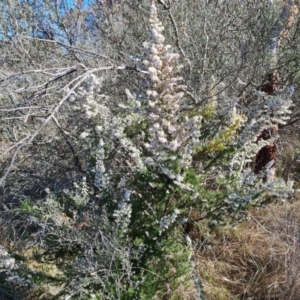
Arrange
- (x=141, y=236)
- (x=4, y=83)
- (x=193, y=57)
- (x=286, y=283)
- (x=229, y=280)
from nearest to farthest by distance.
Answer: (x=4, y=83)
(x=141, y=236)
(x=286, y=283)
(x=229, y=280)
(x=193, y=57)

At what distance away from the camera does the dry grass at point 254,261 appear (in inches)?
122

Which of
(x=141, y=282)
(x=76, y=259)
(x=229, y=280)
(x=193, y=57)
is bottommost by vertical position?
(x=229, y=280)

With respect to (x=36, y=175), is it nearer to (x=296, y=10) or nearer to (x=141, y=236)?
(x=141, y=236)

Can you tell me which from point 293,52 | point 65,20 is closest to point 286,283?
point 293,52

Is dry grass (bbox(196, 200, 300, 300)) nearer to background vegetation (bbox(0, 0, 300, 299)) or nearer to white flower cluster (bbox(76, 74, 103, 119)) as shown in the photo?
background vegetation (bbox(0, 0, 300, 299))

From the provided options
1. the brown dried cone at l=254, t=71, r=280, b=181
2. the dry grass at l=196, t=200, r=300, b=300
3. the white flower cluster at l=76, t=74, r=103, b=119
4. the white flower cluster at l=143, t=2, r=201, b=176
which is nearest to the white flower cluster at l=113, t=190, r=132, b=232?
the white flower cluster at l=143, t=2, r=201, b=176

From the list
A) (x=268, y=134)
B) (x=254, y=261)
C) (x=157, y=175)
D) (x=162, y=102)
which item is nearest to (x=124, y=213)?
(x=157, y=175)

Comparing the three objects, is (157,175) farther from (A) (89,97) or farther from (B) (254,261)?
(B) (254,261)

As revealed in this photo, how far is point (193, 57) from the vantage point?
14.2 feet

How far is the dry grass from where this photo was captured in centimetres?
310

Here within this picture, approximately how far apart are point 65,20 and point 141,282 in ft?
10.4

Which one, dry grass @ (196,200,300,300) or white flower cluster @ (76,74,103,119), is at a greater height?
white flower cluster @ (76,74,103,119)

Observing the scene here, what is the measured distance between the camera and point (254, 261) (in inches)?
139

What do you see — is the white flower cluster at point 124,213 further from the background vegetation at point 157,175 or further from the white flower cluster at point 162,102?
the white flower cluster at point 162,102
